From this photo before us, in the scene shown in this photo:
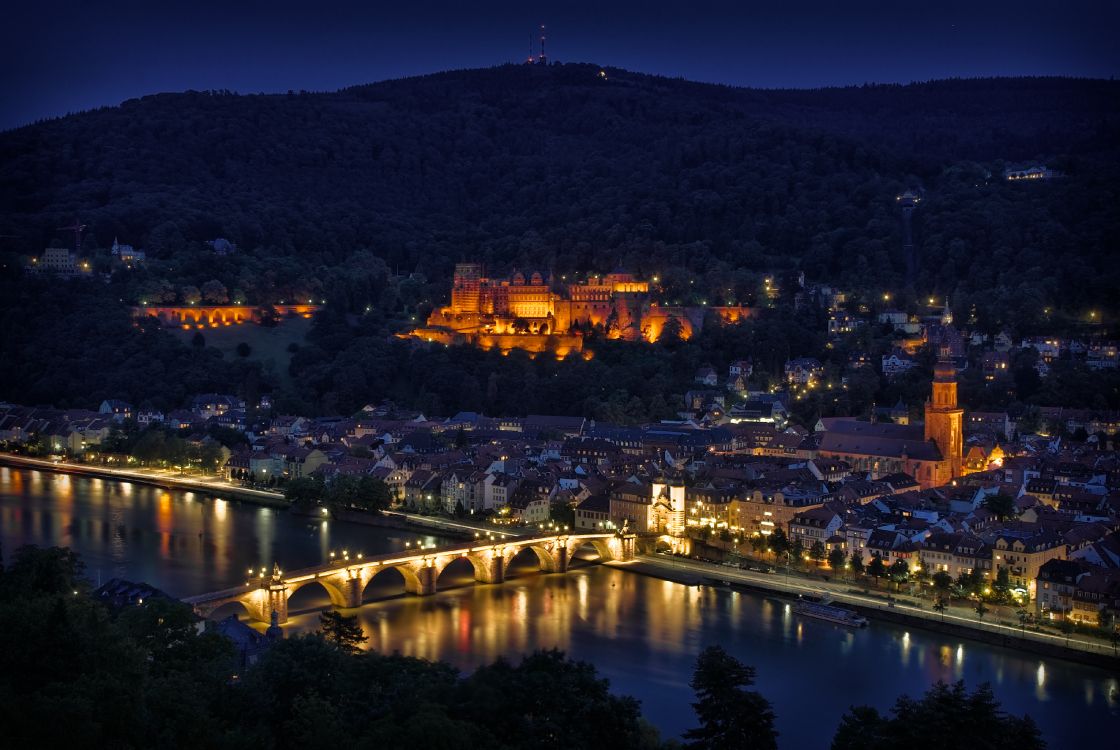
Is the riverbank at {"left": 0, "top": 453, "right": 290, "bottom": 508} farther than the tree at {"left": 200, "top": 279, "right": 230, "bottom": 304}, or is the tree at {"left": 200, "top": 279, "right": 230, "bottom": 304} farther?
the tree at {"left": 200, "top": 279, "right": 230, "bottom": 304}

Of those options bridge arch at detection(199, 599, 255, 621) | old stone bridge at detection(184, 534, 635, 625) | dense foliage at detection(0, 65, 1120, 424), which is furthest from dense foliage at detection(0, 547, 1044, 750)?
dense foliage at detection(0, 65, 1120, 424)

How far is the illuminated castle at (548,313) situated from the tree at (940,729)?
29722mm

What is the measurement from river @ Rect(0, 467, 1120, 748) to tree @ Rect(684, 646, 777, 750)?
2.06m

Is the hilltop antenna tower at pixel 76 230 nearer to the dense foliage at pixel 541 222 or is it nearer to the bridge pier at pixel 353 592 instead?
the dense foliage at pixel 541 222

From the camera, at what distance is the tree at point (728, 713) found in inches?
449

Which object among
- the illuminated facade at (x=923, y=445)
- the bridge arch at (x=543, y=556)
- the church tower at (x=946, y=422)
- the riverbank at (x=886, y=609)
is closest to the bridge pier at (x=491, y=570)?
the bridge arch at (x=543, y=556)

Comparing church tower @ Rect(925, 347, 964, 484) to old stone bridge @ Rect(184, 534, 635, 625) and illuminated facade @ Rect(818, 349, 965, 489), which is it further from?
old stone bridge @ Rect(184, 534, 635, 625)

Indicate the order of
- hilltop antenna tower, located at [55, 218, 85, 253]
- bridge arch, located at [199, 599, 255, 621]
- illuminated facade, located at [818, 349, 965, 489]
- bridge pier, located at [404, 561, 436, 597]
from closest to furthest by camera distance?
1. bridge arch, located at [199, 599, 255, 621]
2. bridge pier, located at [404, 561, 436, 597]
3. illuminated facade, located at [818, 349, 965, 489]
4. hilltop antenna tower, located at [55, 218, 85, 253]

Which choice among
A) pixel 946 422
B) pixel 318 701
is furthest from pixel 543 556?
pixel 318 701

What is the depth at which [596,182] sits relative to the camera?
2331 inches

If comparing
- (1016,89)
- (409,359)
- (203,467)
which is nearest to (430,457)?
(203,467)

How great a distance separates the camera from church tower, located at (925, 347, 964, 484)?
92.0 feet

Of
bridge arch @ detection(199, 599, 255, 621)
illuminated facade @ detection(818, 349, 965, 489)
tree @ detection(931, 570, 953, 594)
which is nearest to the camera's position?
bridge arch @ detection(199, 599, 255, 621)

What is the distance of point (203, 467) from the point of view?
1282 inches
